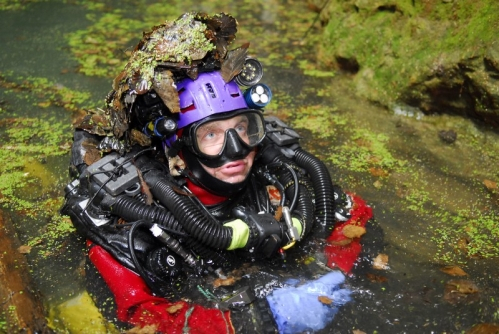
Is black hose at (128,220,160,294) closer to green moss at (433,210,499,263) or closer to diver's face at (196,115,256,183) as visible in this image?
diver's face at (196,115,256,183)

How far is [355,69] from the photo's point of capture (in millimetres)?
7285

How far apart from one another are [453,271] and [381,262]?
533 millimetres

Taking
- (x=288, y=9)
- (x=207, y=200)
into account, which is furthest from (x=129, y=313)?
(x=288, y=9)

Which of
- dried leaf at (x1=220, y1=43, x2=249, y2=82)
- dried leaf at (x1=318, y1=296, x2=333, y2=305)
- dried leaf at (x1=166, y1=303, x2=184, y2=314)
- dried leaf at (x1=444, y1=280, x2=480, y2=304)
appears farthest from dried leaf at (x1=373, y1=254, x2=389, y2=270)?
dried leaf at (x1=220, y1=43, x2=249, y2=82)

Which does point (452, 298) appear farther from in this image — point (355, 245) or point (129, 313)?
point (129, 313)

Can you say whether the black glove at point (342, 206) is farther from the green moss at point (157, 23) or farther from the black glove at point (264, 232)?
the green moss at point (157, 23)

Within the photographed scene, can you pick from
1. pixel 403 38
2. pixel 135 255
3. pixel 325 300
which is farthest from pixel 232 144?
pixel 403 38

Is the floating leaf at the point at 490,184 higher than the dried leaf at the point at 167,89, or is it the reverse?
the dried leaf at the point at 167,89

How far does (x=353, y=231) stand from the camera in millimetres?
4266

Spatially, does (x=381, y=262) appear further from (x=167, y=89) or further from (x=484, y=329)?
(x=167, y=89)

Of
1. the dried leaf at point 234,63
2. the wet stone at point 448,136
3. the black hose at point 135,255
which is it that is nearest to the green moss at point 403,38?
the wet stone at point 448,136

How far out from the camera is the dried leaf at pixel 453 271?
3.93 m

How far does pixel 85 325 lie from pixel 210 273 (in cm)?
93

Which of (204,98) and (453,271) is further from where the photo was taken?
(453,271)
